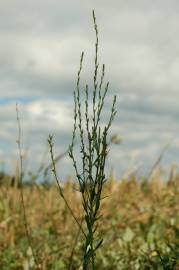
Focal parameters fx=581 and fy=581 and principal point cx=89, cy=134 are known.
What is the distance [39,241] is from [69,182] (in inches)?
95.8

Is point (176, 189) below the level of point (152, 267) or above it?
above

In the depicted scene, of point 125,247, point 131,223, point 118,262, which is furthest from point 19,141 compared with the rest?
point 131,223

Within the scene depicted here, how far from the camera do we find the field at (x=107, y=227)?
4546mm

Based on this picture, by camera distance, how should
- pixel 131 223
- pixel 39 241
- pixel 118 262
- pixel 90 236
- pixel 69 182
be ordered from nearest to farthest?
pixel 90 236 < pixel 118 262 < pixel 39 241 < pixel 131 223 < pixel 69 182

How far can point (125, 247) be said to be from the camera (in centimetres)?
500

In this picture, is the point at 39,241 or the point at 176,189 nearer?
the point at 39,241

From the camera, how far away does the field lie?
4.55m

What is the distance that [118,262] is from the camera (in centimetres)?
459

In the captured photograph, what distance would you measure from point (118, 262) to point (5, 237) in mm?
1206

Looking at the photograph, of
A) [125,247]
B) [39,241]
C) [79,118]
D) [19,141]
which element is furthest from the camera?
[39,241]

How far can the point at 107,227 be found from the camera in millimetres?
5863

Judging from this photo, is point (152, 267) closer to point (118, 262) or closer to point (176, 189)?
point (118, 262)

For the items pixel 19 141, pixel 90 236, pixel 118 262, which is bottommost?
pixel 118 262

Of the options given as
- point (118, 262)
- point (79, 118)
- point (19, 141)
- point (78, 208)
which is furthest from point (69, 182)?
point (79, 118)
